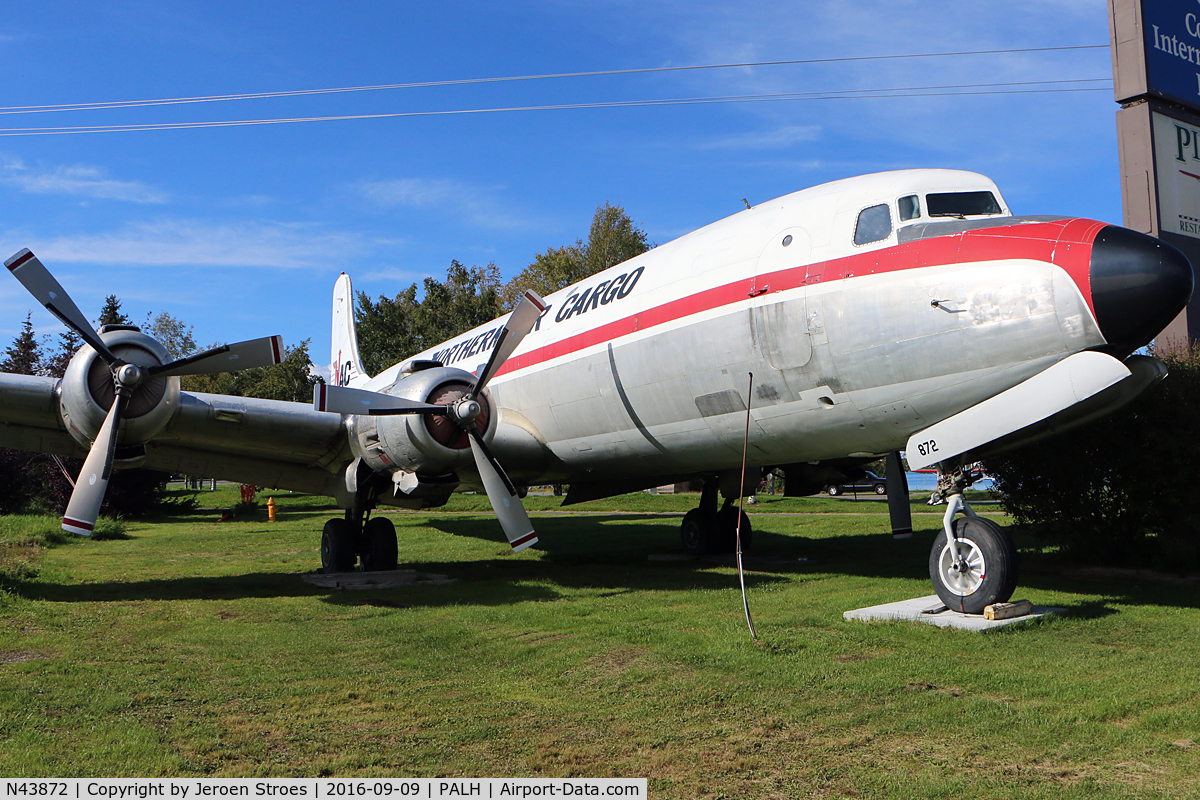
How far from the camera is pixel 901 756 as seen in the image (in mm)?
4668

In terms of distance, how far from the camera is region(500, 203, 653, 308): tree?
48.3 m

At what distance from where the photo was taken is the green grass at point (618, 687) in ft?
14.9

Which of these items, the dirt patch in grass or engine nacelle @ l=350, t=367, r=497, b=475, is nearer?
the dirt patch in grass

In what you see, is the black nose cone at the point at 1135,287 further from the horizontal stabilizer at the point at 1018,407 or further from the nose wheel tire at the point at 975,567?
the nose wheel tire at the point at 975,567

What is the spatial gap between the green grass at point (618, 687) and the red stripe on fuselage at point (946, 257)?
324cm

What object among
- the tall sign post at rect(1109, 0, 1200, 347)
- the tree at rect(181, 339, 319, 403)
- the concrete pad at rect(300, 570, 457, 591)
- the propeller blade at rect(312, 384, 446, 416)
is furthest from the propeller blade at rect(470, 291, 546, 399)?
the tree at rect(181, 339, 319, 403)

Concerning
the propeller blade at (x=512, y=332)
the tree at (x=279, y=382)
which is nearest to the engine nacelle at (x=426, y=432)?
the propeller blade at (x=512, y=332)

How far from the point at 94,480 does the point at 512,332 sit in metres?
5.23

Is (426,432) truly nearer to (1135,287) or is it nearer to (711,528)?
(711,528)

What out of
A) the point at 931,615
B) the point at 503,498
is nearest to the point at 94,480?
the point at 503,498

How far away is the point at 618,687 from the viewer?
611 centimetres

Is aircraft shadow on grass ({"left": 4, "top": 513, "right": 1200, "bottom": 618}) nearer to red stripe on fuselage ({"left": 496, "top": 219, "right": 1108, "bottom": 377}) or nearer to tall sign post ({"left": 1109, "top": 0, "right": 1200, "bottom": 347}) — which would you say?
red stripe on fuselage ({"left": 496, "top": 219, "right": 1108, "bottom": 377})

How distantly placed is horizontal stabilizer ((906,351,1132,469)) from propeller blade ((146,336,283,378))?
7692mm

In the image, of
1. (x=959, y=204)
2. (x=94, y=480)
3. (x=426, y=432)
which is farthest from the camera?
(x=426, y=432)
